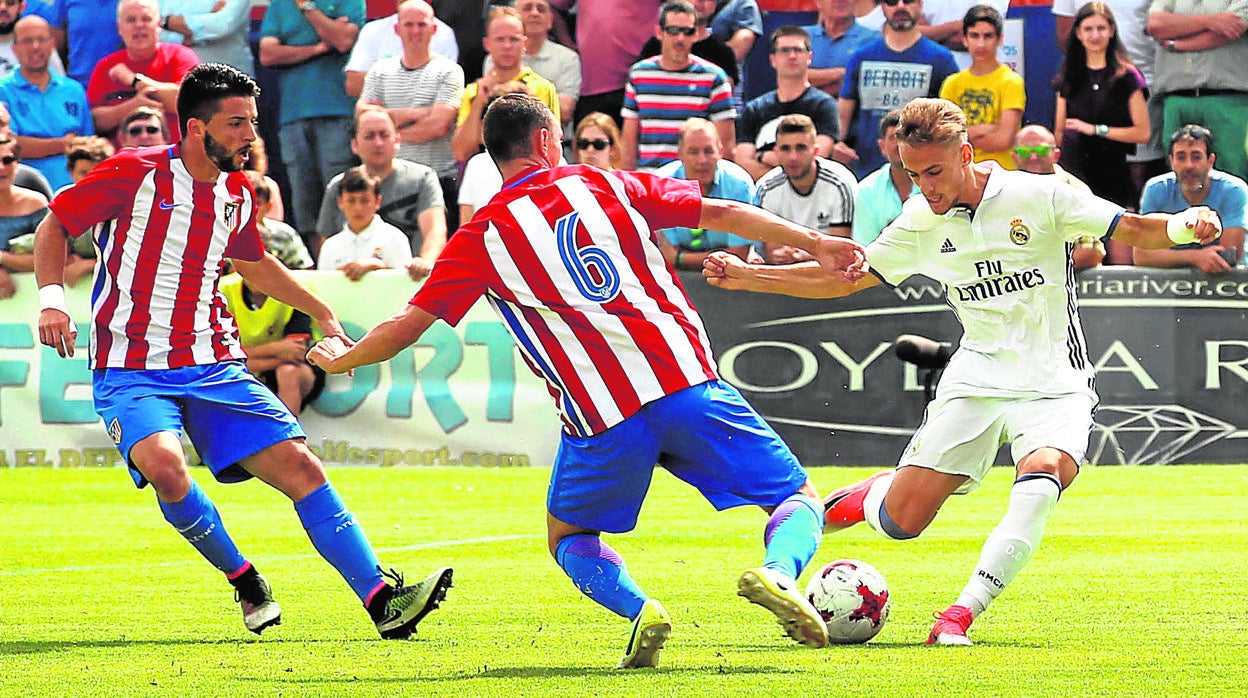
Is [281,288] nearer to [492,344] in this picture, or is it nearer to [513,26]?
[492,344]

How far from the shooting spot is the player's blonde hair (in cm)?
596

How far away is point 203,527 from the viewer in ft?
21.4

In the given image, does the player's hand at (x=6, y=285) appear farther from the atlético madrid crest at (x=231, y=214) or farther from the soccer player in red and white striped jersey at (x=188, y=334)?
the atlético madrid crest at (x=231, y=214)

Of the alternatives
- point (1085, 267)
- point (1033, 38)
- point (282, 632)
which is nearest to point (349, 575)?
point (282, 632)

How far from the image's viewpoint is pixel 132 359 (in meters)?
6.57

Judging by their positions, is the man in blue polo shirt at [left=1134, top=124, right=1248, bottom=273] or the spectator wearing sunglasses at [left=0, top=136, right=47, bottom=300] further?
the spectator wearing sunglasses at [left=0, top=136, right=47, bottom=300]

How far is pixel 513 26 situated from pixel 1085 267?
444 cm

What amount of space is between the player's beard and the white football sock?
3034 mm

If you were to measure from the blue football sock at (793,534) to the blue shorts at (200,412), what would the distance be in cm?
201

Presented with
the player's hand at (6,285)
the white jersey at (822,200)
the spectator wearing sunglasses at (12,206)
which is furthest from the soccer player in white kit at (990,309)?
the spectator wearing sunglasses at (12,206)

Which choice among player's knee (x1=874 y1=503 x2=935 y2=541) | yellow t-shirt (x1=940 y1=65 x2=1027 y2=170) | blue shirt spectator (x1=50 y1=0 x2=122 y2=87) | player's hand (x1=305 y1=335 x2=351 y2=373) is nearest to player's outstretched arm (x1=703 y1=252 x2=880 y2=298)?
player's knee (x1=874 y1=503 x2=935 y2=541)

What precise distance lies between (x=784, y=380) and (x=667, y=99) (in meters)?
2.30

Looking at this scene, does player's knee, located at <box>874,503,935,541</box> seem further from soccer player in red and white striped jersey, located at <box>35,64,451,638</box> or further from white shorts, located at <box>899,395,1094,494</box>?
soccer player in red and white striped jersey, located at <box>35,64,451,638</box>

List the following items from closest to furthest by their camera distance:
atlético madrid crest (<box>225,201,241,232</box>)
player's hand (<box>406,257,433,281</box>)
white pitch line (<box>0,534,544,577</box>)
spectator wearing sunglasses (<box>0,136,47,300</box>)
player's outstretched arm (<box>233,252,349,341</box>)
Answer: atlético madrid crest (<box>225,201,241,232</box>) → player's outstretched arm (<box>233,252,349,341</box>) → white pitch line (<box>0,534,544,577</box>) → player's hand (<box>406,257,433,281</box>) → spectator wearing sunglasses (<box>0,136,47,300</box>)
